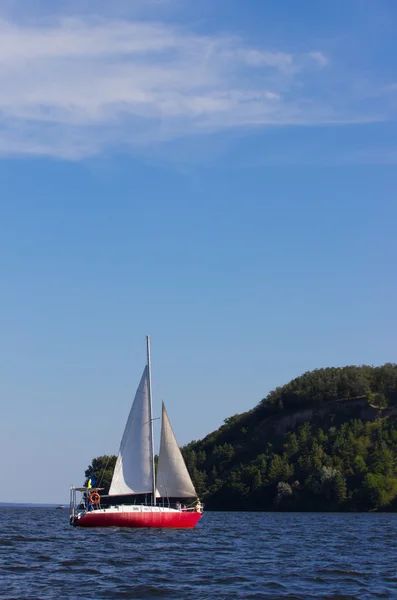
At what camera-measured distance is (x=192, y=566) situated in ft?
150

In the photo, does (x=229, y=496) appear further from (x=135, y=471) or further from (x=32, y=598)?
(x=32, y=598)

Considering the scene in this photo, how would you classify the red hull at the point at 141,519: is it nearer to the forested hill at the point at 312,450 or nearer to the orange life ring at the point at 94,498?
the orange life ring at the point at 94,498

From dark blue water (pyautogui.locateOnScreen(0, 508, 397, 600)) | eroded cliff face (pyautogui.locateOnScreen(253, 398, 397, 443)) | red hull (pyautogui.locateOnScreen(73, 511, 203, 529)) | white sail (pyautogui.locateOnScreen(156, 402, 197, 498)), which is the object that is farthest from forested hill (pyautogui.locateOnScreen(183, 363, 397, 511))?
dark blue water (pyautogui.locateOnScreen(0, 508, 397, 600))

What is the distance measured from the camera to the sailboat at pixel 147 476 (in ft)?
232

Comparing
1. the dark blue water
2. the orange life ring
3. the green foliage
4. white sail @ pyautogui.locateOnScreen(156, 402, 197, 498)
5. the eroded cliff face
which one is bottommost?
the dark blue water

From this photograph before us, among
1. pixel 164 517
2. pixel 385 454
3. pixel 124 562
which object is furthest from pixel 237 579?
pixel 385 454

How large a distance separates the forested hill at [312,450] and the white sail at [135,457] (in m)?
76.8

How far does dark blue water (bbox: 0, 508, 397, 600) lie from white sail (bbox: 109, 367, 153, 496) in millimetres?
4598

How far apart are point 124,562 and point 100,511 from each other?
76.2ft

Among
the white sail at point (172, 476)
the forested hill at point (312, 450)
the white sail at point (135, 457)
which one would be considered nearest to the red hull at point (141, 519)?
the white sail at point (172, 476)

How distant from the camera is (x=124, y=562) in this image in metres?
47.6

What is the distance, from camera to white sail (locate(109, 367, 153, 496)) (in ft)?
243

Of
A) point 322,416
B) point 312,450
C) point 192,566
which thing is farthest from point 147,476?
point 322,416

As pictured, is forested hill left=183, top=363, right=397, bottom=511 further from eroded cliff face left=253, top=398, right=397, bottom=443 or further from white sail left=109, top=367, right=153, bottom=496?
white sail left=109, top=367, right=153, bottom=496
